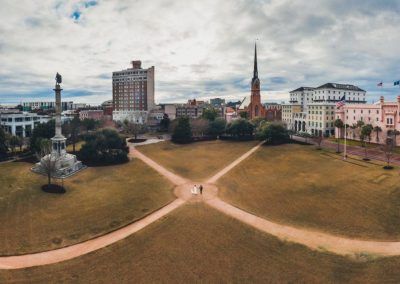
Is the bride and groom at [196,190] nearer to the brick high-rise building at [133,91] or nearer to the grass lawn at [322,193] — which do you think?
the grass lawn at [322,193]

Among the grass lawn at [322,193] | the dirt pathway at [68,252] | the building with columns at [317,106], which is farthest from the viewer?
the building with columns at [317,106]

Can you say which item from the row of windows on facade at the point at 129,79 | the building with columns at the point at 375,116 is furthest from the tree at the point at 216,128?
the row of windows on facade at the point at 129,79

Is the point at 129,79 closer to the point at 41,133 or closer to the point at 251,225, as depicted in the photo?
the point at 41,133

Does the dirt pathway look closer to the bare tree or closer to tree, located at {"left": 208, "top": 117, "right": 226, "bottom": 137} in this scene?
the bare tree

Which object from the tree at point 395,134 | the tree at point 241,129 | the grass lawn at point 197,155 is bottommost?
the grass lawn at point 197,155

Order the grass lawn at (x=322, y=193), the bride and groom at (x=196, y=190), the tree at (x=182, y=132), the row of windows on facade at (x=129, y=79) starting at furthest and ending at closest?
1. the row of windows on facade at (x=129, y=79)
2. the tree at (x=182, y=132)
3. the bride and groom at (x=196, y=190)
4. the grass lawn at (x=322, y=193)

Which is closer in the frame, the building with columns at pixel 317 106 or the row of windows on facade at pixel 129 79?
the building with columns at pixel 317 106

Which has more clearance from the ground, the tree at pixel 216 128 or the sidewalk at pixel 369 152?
the tree at pixel 216 128
